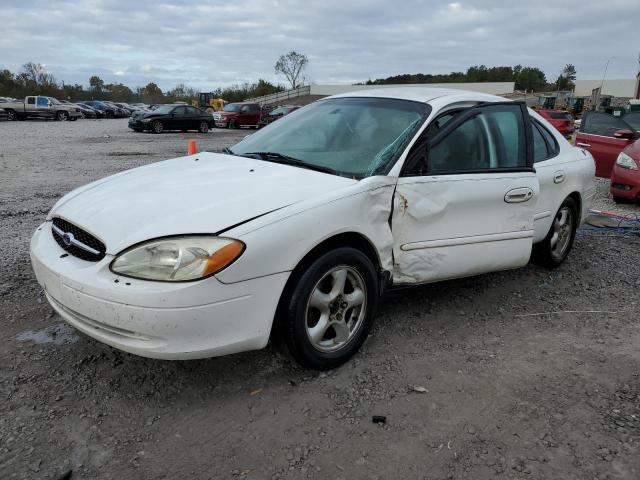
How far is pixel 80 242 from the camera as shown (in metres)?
2.77

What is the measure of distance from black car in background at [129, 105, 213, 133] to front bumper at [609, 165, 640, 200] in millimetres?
21317

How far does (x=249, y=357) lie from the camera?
10.4ft

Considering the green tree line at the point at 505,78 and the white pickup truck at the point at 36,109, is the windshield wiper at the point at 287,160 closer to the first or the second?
the white pickup truck at the point at 36,109

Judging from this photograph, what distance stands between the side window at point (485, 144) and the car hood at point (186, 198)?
838mm

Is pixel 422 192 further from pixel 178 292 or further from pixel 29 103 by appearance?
pixel 29 103

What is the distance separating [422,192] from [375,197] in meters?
0.40

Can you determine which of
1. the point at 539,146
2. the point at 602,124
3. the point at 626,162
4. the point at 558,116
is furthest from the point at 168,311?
the point at 558,116

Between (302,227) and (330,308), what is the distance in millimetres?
586

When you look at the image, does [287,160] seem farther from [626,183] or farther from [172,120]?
[172,120]

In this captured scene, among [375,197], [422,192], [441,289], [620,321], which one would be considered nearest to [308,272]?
[375,197]

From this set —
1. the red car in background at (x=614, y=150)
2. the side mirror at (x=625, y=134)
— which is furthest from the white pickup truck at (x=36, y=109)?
the side mirror at (x=625, y=134)

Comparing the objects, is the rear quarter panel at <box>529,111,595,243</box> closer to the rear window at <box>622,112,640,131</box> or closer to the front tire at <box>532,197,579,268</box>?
the front tire at <box>532,197,579,268</box>

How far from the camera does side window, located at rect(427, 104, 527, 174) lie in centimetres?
352

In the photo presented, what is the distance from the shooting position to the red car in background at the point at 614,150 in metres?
7.93
